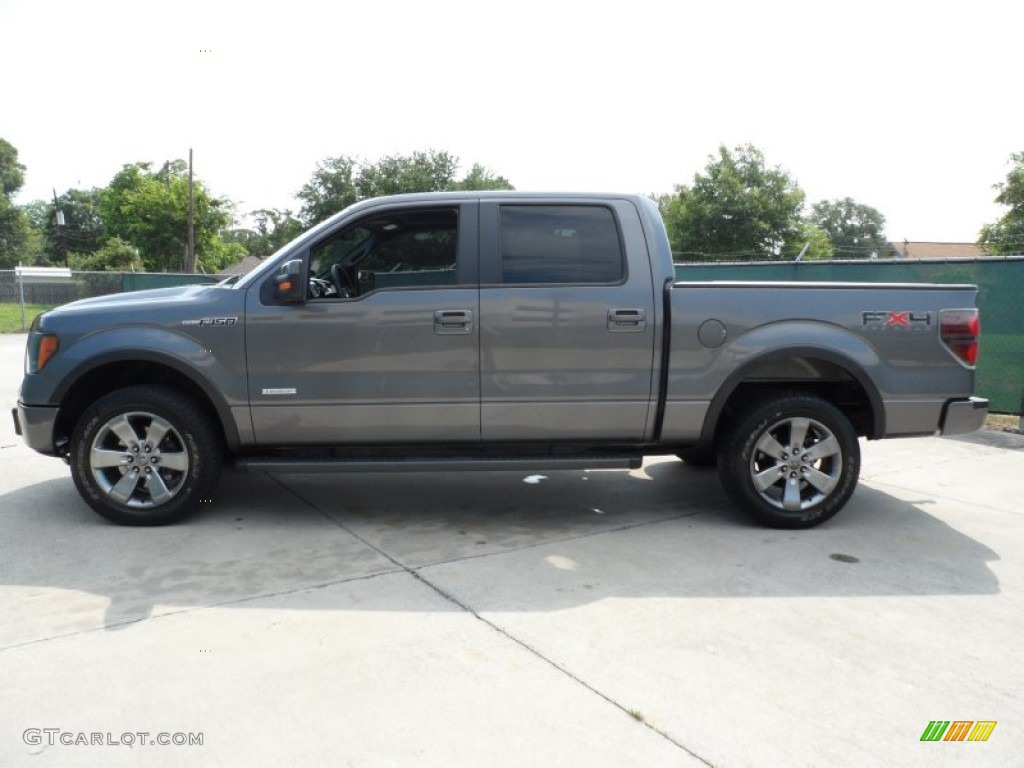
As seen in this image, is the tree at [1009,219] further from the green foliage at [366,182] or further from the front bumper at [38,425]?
the front bumper at [38,425]

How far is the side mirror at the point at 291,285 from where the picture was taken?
16.0 ft

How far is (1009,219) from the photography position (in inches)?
1423

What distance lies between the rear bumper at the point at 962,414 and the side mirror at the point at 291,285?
13.2 feet

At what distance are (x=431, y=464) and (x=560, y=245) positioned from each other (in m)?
1.56

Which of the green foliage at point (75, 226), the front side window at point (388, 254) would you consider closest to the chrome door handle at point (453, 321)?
the front side window at point (388, 254)

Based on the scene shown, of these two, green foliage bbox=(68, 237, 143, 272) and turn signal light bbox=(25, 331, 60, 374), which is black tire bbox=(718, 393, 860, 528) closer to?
turn signal light bbox=(25, 331, 60, 374)

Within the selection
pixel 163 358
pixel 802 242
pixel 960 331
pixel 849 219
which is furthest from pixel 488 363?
pixel 849 219

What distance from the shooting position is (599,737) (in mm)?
2787

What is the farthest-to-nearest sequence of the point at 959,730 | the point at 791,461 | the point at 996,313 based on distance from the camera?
the point at 996,313 → the point at 791,461 → the point at 959,730

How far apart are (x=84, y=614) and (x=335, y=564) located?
1.21 m

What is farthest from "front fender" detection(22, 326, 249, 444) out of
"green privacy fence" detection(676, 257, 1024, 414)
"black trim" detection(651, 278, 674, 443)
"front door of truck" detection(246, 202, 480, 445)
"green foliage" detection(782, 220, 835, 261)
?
"green foliage" detection(782, 220, 835, 261)

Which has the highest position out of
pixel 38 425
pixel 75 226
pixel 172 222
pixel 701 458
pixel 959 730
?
pixel 75 226

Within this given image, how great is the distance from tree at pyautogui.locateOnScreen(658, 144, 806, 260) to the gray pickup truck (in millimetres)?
38049

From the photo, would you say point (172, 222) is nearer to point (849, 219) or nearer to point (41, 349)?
point (41, 349)
